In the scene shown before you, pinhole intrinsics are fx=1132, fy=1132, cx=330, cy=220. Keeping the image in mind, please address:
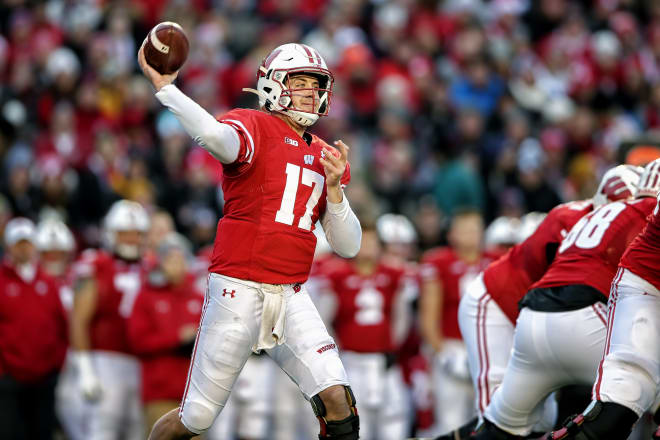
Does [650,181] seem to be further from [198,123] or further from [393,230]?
[393,230]

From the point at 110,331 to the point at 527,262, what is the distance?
3.87 m

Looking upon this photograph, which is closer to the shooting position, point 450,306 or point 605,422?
point 605,422

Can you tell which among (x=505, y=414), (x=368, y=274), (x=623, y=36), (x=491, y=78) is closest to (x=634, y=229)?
(x=505, y=414)

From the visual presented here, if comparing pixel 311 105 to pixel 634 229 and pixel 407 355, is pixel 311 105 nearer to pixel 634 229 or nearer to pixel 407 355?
pixel 634 229

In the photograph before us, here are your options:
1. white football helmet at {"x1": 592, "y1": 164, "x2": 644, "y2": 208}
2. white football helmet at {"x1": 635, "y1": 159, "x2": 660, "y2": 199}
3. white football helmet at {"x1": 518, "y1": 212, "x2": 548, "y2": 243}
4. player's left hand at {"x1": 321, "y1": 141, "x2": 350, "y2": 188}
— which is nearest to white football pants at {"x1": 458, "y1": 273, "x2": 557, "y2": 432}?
white football helmet at {"x1": 592, "y1": 164, "x2": 644, "y2": 208}

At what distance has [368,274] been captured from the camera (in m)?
9.24

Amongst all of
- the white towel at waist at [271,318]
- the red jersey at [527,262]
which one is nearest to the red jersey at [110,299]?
the red jersey at [527,262]

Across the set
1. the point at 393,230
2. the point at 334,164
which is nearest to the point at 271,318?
the point at 334,164

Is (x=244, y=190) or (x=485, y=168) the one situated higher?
(x=244, y=190)

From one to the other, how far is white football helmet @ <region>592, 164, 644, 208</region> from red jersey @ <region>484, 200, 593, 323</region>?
182 mm

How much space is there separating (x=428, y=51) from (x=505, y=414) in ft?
26.9

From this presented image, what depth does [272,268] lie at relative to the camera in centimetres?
510

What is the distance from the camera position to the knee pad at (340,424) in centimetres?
498

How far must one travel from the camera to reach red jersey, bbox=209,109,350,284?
5.07 metres
